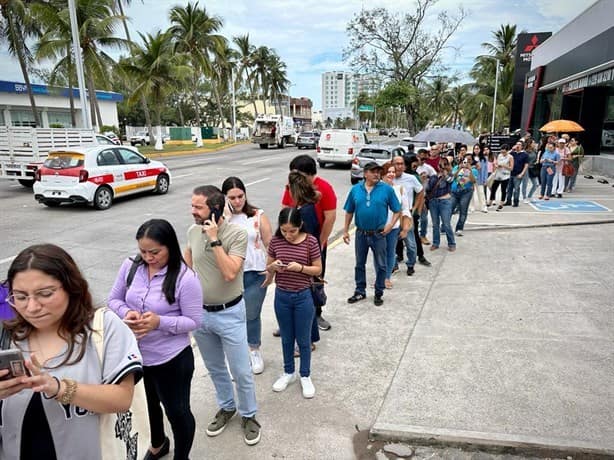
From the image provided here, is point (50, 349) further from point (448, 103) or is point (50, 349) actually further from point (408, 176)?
point (448, 103)

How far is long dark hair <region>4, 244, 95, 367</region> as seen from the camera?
158 centimetres

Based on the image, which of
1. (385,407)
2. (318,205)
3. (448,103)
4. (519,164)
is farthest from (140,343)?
(448,103)

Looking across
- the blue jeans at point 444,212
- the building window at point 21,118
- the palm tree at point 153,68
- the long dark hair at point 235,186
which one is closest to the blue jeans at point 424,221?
the blue jeans at point 444,212

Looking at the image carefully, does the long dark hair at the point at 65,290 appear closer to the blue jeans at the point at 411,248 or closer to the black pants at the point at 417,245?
the blue jeans at the point at 411,248

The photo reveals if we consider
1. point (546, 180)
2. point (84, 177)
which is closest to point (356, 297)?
point (84, 177)

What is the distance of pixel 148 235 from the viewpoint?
2.29 m

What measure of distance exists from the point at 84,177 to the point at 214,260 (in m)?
9.22

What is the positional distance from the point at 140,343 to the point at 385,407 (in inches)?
73.0

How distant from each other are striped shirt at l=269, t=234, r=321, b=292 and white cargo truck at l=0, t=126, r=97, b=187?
12839 mm

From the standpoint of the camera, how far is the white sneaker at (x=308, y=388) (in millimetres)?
3471

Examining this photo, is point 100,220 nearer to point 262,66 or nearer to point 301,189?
point 301,189

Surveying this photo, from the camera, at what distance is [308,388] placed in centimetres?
351

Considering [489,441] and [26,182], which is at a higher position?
[26,182]

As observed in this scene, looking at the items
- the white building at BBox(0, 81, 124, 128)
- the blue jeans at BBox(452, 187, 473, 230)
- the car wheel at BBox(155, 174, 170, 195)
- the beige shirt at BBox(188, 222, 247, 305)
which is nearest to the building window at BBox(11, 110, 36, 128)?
the white building at BBox(0, 81, 124, 128)
